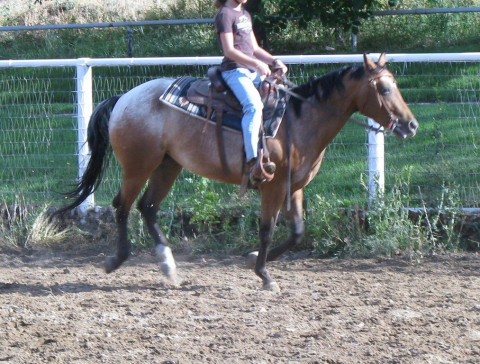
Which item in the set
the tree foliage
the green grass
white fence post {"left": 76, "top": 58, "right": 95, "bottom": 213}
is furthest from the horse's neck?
the tree foliage

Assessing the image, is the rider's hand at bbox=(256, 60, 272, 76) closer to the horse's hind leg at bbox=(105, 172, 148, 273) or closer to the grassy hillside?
the horse's hind leg at bbox=(105, 172, 148, 273)

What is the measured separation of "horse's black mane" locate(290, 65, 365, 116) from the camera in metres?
6.29

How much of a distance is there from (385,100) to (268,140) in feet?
3.25

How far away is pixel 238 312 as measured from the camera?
5.66 m

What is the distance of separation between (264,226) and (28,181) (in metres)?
3.54

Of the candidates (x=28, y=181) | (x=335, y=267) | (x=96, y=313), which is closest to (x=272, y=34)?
(x=28, y=181)

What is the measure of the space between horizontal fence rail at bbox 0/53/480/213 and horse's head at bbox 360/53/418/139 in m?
1.49

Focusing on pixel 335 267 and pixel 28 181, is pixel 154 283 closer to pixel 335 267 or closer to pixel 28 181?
pixel 335 267

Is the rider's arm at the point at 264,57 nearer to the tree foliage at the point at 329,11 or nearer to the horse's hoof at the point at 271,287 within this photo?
the horse's hoof at the point at 271,287

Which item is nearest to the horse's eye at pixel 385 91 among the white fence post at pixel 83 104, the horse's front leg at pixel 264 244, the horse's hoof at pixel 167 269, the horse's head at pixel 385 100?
the horse's head at pixel 385 100

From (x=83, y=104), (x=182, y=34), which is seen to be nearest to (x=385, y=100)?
(x=83, y=104)

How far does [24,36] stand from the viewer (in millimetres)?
17953

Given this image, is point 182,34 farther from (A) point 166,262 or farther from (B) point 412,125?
(B) point 412,125

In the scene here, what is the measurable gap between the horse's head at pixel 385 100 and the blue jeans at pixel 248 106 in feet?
2.88
